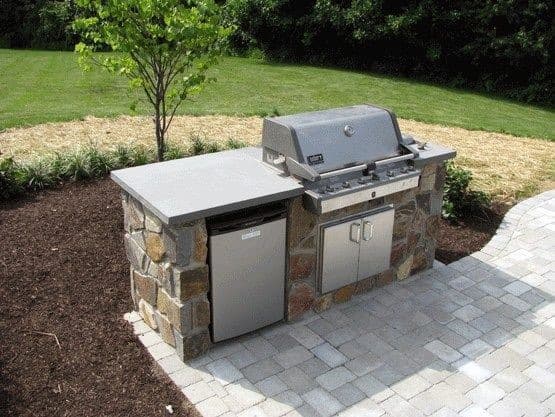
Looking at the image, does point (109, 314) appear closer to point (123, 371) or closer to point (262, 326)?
point (123, 371)

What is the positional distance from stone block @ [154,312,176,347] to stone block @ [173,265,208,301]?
15.6 inches

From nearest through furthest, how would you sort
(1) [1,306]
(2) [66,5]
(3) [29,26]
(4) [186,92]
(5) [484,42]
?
(1) [1,306] → (4) [186,92] → (5) [484,42] → (2) [66,5] → (3) [29,26]

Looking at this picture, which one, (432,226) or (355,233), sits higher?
(355,233)

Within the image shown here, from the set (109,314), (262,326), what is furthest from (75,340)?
(262,326)

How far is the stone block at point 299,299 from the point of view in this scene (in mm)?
4738

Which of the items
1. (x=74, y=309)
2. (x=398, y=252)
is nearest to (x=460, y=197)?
(x=398, y=252)

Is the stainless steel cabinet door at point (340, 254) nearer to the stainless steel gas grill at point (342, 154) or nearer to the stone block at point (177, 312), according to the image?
the stainless steel gas grill at point (342, 154)

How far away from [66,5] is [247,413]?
67.3 feet

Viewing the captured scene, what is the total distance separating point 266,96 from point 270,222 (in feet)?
31.5

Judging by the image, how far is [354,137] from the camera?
4746mm

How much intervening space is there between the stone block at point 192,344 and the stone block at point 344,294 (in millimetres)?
1257

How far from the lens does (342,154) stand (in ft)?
15.2

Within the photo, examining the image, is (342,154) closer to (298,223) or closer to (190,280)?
(298,223)

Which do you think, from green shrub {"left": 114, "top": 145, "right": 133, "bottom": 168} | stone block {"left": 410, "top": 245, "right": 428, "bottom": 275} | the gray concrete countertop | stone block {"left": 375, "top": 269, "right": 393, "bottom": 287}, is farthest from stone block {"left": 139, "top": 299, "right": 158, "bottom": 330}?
green shrub {"left": 114, "top": 145, "right": 133, "bottom": 168}
